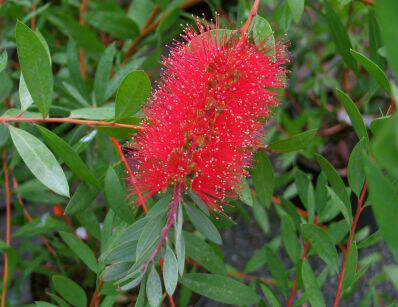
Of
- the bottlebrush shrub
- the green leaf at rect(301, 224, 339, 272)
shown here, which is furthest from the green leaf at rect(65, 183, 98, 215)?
the green leaf at rect(301, 224, 339, 272)

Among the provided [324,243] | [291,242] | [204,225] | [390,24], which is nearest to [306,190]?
[291,242]

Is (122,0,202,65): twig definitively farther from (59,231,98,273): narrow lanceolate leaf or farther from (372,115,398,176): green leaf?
(372,115,398,176): green leaf

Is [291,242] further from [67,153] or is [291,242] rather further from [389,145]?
[389,145]

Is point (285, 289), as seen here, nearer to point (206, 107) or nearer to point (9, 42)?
point (206, 107)

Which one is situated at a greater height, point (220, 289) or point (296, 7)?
point (296, 7)


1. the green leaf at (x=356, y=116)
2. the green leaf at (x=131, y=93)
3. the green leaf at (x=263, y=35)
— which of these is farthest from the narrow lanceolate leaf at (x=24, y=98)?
the green leaf at (x=356, y=116)
